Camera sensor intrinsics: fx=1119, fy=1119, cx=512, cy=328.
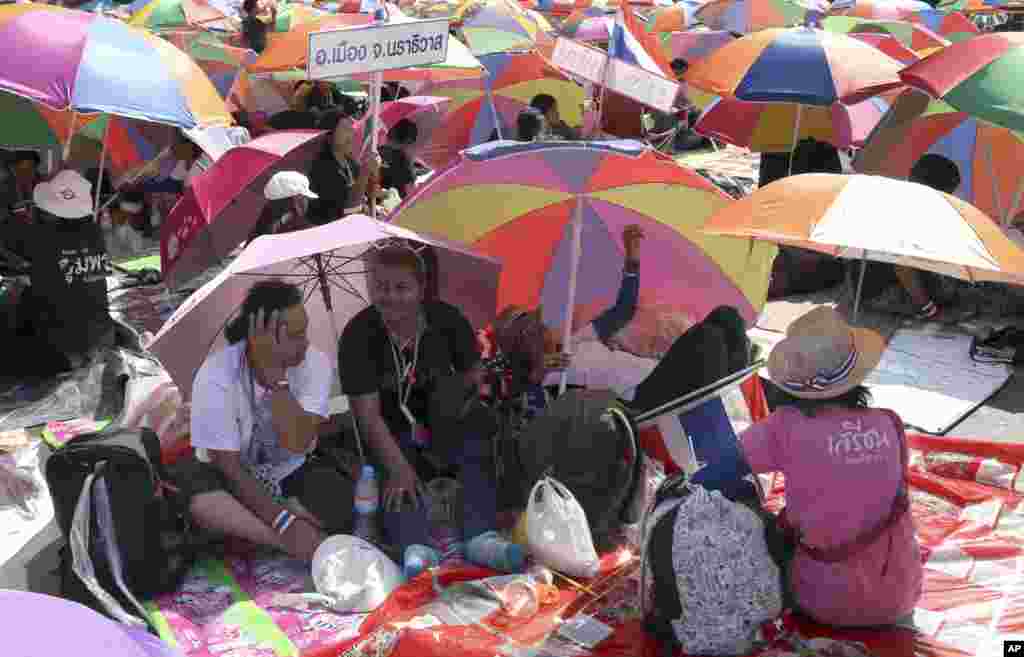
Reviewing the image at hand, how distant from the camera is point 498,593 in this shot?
3.79m

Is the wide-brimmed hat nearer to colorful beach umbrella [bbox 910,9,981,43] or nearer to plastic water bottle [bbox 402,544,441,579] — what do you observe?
plastic water bottle [bbox 402,544,441,579]

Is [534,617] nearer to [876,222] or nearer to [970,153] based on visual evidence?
[876,222]

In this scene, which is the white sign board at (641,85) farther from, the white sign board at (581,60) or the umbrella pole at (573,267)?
the umbrella pole at (573,267)

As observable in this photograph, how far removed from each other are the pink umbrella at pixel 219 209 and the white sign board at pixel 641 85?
6.52 feet

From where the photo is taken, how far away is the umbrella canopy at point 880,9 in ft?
44.5

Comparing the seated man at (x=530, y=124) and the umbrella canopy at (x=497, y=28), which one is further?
the umbrella canopy at (x=497, y=28)

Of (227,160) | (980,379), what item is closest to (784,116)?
(980,379)

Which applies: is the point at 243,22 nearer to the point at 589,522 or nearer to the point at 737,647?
the point at 589,522

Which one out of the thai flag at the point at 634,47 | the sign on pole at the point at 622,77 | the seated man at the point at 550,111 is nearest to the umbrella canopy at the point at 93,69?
the sign on pole at the point at 622,77

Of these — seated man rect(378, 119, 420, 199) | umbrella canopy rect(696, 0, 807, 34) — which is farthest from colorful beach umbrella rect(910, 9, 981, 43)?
seated man rect(378, 119, 420, 199)

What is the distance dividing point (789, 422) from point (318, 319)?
2.17 metres

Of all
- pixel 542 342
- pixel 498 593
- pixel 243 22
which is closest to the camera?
pixel 498 593

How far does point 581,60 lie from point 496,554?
215 cm

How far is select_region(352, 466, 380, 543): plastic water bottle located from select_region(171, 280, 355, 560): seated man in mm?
44
